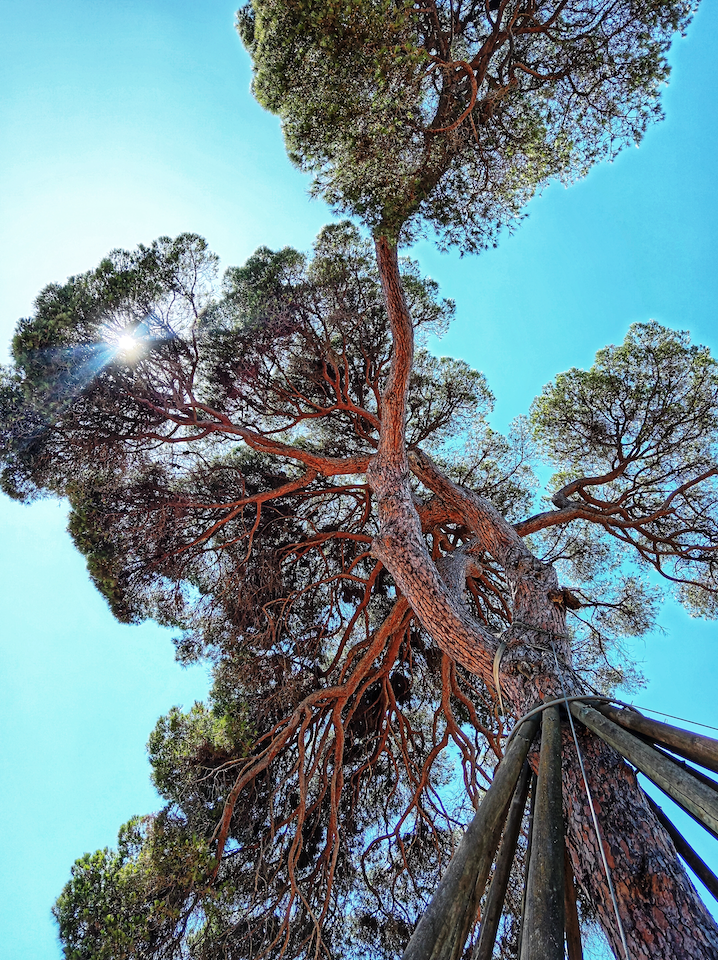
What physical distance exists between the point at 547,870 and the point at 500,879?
1.17ft

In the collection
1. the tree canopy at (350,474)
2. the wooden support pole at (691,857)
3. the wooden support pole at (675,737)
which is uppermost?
the tree canopy at (350,474)

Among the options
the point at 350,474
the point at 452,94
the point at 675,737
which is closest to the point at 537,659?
the point at 675,737

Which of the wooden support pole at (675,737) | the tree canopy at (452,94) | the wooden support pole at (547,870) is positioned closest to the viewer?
the wooden support pole at (547,870)

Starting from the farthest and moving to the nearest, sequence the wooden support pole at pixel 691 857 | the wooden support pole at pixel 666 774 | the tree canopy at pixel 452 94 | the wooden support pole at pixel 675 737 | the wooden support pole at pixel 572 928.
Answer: the tree canopy at pixel 452 94 → the wooden support pole at pixel 572 928 → the wooden support pole at pixel 691 857 → the wooden support pole at pixel 675 737 → the wooden support pole at pixel 666 774

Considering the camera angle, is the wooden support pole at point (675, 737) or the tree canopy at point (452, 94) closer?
the wooden support pole at point (675, 737)

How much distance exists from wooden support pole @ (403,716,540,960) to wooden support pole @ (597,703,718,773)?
42 cm

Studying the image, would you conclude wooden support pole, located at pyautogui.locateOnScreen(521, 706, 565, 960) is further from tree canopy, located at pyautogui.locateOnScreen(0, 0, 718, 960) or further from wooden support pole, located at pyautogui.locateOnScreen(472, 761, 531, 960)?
tree canopy, located at pyautogui.locateOnScreen(0, 0, 718, 960)

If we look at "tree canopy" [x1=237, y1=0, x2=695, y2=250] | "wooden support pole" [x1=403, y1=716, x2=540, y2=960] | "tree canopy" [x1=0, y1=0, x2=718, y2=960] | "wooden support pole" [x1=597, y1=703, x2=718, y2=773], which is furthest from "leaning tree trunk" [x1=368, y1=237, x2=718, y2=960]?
"tree canopy" [x1=237, y1=0, x2=695, y2=250]

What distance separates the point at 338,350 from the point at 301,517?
2.09m

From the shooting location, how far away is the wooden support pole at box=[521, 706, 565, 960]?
1.44 meters

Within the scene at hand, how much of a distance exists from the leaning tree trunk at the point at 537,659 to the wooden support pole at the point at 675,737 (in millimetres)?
260

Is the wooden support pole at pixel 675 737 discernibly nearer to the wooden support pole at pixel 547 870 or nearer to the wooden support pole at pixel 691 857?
the wooden support pole at pixel 547 870

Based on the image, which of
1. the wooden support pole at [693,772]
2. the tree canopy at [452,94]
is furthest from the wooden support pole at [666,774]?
the tree canopy at [452,94]

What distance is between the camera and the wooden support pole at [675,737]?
180cm
